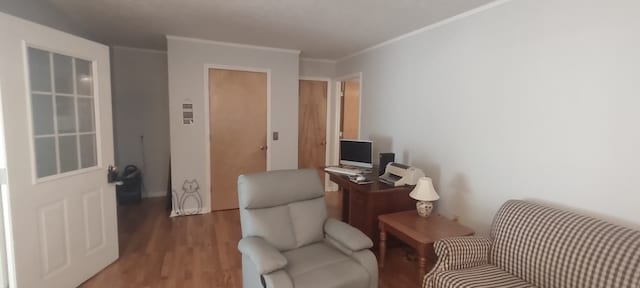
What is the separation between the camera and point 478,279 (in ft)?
5.82

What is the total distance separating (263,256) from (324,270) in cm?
39

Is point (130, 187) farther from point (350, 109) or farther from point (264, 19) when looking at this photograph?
point (350, 109)

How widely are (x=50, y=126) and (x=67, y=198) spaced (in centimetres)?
54

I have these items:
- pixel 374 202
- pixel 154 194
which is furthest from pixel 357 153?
pixel 154 194

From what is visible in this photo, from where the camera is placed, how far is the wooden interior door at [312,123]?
4879 mm

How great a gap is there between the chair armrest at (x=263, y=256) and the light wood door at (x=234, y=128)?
2399mm

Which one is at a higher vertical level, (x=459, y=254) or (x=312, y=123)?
(x=312, y=123)

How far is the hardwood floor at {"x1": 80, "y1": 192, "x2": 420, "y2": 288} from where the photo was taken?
244 cm

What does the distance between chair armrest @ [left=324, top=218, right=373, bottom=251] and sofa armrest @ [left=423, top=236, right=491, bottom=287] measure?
444mm

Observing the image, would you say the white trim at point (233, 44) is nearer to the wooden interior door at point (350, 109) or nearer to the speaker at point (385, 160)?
the wooden interior door at point (350, 109)

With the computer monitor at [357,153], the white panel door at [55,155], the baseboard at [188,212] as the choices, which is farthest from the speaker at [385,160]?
the white panel door at [55,155]

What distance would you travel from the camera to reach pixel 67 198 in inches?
88.2

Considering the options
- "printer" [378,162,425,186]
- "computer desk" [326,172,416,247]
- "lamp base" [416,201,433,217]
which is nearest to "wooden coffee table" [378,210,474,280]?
"lamp base" [416,201,433,217]

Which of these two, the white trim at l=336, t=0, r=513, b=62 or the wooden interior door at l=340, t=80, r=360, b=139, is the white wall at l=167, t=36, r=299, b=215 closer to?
the wooden interior door at l=340, t=80, r=360, b=139
